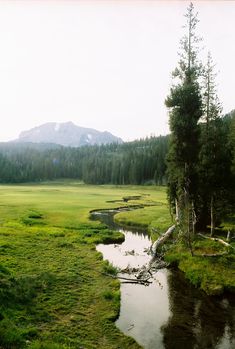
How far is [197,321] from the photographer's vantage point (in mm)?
20594

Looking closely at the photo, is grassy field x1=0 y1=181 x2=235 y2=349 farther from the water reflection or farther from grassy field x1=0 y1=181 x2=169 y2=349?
the water reflection

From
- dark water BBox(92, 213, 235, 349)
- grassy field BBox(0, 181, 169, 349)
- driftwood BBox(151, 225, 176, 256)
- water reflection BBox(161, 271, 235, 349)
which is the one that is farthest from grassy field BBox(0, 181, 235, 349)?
water reflection BBox(161, 271, 235, 349)

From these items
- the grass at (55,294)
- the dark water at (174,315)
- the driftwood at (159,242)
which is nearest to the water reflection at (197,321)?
the dark water at (174,315)

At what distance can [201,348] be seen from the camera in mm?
17453

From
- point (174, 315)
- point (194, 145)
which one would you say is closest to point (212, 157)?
point (194, 145)

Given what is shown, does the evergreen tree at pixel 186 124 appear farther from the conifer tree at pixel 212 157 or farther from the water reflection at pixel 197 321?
the water reflection at pixel 197 321

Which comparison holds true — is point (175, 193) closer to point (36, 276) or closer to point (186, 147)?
point (186, 147)

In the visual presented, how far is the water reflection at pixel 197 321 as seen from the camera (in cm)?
1817

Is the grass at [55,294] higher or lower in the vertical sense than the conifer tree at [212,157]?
lower

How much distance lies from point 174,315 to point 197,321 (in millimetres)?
1557

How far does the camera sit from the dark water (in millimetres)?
18375

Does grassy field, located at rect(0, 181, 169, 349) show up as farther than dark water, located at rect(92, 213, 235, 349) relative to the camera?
No

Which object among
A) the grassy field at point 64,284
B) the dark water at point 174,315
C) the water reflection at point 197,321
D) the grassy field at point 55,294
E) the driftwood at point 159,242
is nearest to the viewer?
the grassy field at point 55,294

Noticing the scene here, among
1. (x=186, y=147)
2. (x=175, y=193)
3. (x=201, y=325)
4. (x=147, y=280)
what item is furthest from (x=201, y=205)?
(x=201, y=325)
